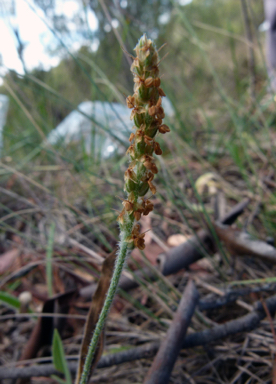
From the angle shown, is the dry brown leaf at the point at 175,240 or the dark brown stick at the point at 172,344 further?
the dry brown leaf at the point at 175,240

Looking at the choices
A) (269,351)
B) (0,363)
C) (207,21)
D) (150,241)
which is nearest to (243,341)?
(269,351)

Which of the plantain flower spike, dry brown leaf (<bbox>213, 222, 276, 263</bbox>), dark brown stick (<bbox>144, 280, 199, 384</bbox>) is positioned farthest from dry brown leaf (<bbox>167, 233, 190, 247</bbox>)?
the plantain flower spike

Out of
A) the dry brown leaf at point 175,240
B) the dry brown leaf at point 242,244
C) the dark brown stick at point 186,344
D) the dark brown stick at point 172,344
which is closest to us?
the dark brown stick at point 172,344

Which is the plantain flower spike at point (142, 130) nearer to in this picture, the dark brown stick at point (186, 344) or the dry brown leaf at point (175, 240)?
the dark brown stick at point (186, 344)

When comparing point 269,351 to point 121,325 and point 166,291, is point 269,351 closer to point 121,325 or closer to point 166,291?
point 166,291

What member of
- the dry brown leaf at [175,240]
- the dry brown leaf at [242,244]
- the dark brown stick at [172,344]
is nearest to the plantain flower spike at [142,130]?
A: the dark brown stick at [172,344]
